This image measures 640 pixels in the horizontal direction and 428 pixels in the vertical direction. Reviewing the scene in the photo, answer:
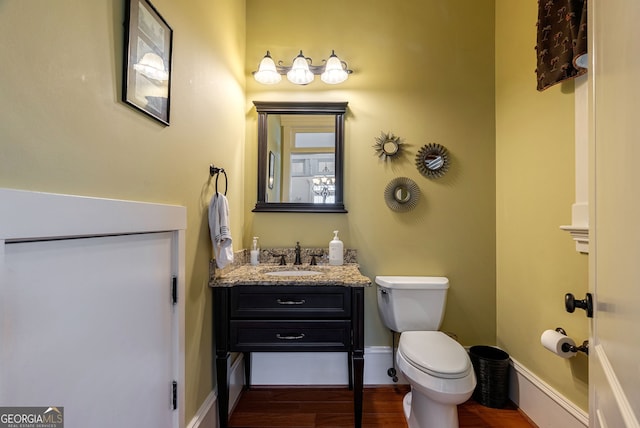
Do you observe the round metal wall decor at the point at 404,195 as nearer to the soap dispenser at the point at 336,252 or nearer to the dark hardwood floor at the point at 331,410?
the soap dispenser at the point at 336,252

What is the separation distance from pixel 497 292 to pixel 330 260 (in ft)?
4.01

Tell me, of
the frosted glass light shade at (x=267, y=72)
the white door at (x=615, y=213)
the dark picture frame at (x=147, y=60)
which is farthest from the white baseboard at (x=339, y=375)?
the frosted glass light shade at (x=267, y=72)

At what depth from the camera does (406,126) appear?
212 cm

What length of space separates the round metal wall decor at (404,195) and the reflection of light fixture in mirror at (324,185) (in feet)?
1.30

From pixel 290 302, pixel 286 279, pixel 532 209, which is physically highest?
pixel 532 209

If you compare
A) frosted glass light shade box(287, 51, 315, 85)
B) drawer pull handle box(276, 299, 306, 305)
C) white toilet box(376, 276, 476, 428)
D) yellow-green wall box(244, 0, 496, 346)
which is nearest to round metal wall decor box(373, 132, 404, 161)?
yellow-green wall box(244, 0, 496, 346)

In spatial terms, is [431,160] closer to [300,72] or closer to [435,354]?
[300,72]

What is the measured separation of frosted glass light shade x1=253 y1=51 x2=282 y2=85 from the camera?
1.98m

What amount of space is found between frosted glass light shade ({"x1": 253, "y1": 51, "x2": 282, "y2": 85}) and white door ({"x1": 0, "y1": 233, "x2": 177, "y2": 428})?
1385 mm

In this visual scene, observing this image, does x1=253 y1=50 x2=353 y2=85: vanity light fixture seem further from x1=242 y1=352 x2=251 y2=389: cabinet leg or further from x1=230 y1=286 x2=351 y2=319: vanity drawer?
x1=242 y1=352 x2=251 y2=389: cabinet leg

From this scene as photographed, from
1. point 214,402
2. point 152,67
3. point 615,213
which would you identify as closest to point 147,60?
point 152,67

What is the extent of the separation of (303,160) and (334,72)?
638mm

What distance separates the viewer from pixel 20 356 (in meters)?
0.59

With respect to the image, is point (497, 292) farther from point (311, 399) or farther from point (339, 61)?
point (339, 61)
